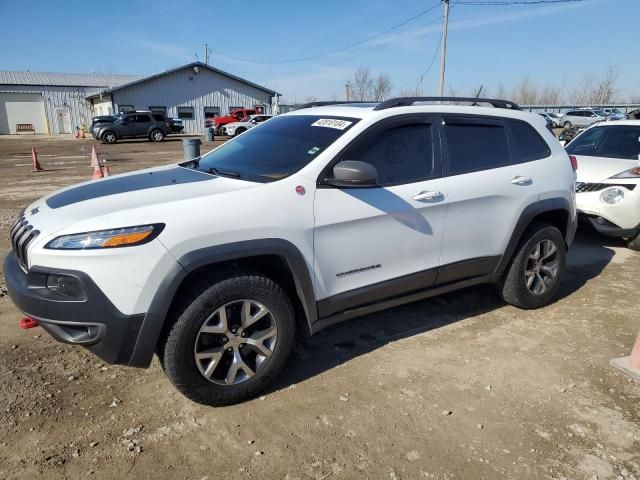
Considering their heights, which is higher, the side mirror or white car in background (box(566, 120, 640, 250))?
the side mirror

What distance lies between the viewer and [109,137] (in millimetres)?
28156

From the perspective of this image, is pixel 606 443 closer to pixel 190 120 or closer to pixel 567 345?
pixel 567 345

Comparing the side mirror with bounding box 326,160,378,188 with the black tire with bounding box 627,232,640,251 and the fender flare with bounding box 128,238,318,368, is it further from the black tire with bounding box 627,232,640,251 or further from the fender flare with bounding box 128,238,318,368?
the black tire with bounding box 627,232,640,251

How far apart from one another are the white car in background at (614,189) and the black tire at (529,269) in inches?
84.0

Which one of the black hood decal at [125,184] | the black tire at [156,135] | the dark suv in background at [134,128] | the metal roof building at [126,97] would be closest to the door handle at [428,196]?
the black hood decal at [125,184]

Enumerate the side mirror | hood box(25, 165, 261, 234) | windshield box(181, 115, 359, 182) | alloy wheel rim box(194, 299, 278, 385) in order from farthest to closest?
windshield box(181, 115, 359, 182) < the side mirror < alloy wheel rim box(194, 299, 278, 385) < hood box(25, 165, 261, 234)

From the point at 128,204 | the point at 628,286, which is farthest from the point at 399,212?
the point at 628,286

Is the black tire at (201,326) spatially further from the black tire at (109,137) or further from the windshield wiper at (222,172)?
the black tire at (109,137)

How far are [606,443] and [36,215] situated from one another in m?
3.54

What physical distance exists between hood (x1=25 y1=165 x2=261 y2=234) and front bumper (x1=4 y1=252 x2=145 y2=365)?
30 cm

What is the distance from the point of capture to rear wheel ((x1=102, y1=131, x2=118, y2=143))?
1099 inches

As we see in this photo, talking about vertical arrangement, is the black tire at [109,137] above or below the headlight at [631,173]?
below

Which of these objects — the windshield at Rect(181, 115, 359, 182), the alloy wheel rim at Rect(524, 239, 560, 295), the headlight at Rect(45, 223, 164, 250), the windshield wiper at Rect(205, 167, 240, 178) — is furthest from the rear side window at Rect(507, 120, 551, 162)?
the headlight at Rect(45, 223, 164, 250)

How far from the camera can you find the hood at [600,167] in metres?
6.29
